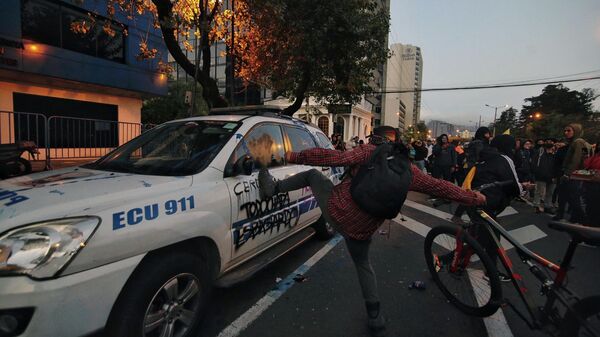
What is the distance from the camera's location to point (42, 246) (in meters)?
1.74

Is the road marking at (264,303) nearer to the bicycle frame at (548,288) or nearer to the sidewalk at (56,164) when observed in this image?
the bicycle frame at (548,288)

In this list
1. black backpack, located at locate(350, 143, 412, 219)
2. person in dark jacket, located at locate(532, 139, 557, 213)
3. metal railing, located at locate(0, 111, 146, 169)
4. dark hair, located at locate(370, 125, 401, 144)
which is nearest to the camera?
black backpack, located at locate(350, 143, 412, 219)

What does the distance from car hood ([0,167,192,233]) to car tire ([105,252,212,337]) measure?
480mm

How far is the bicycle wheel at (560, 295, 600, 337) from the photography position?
2088 mm

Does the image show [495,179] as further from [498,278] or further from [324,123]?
[324,123]

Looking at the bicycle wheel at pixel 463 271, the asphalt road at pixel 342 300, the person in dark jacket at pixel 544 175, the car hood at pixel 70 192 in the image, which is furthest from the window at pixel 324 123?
the car hood at pixel 70 192

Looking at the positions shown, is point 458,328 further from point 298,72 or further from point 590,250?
point 298,72

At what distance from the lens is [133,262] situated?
2.00m

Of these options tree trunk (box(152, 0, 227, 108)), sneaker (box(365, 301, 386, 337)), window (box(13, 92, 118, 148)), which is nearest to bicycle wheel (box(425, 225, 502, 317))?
sneaker (box(365, 301, 386, 337))

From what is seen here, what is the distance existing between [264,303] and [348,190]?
4.72ft

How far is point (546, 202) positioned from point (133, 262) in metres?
9.84

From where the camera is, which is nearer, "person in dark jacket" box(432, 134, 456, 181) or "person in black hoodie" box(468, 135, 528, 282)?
"person in black hoodie" box(468, 135, 528, 282)

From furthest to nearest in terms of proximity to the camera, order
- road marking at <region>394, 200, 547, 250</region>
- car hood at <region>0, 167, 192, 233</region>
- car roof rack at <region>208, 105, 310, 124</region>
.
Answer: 1. road marking at <region>394, 200, 547, 250</region>
2. car roof rack at <region>208, 105, 310, 124</region>
3. car hood at <region>0, 167, 192, 233</region>

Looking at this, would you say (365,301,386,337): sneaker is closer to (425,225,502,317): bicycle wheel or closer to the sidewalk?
(425,225,502,317): bicycle wheel
